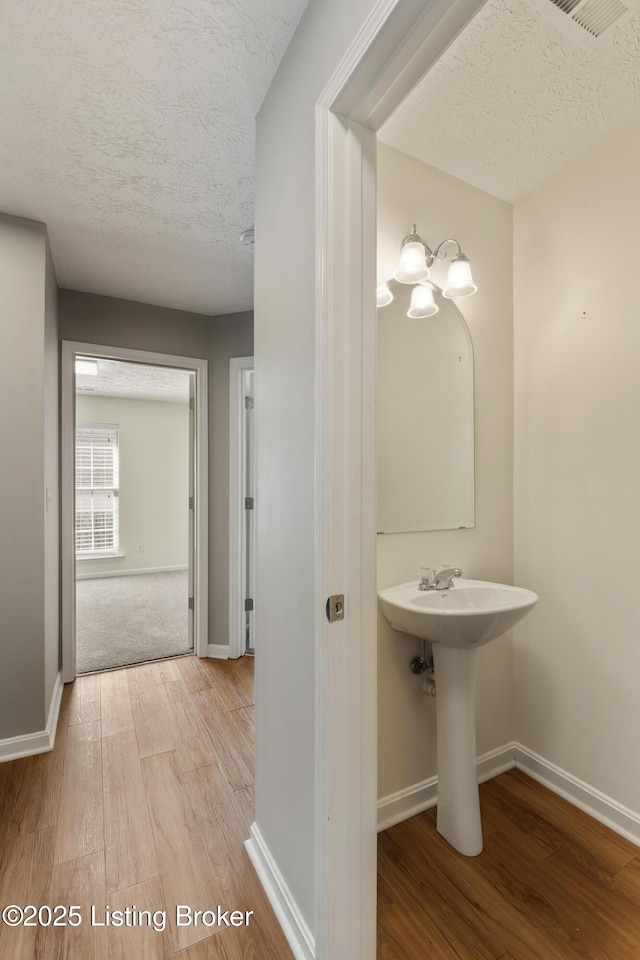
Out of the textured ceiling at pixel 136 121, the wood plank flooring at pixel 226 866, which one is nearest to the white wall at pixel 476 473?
the wood plank flooring at pixel 226 866

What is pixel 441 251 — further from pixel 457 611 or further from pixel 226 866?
pixel 226 866

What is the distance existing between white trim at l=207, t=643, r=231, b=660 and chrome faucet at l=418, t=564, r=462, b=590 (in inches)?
82.1

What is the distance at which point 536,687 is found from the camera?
1897 mm

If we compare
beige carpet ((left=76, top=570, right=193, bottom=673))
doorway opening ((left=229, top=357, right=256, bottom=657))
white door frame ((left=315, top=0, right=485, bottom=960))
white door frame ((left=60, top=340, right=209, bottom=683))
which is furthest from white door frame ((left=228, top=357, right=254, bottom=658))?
white door frame ((left=315, top=0, right=485, bottom=960))

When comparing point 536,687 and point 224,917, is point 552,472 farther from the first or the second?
point 224,917

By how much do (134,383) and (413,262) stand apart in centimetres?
457

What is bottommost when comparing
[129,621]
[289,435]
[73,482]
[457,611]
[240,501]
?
[129,621]

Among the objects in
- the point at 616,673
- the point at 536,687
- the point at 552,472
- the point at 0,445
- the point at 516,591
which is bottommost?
the point at 536,687

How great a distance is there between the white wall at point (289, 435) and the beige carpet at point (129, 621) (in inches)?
85.5

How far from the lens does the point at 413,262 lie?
1.49 meters

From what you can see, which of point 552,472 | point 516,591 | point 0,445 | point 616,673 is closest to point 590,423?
point 552,472

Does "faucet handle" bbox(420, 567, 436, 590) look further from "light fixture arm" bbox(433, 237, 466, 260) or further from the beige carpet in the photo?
the beige carpet

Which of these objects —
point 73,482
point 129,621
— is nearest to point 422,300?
point 73,482

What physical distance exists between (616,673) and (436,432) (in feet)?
3.63
